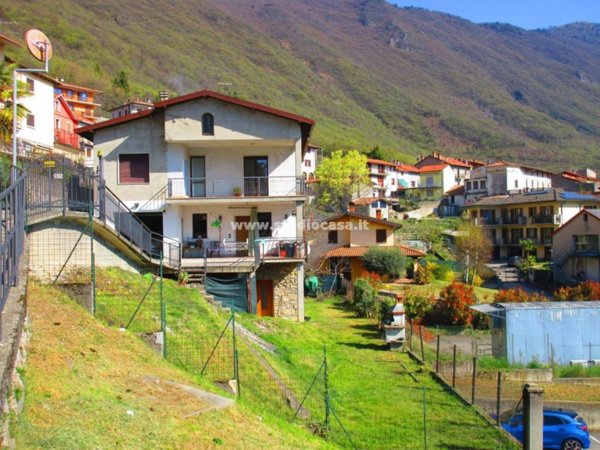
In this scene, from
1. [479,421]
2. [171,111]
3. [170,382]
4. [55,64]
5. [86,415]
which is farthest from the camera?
[55,64]

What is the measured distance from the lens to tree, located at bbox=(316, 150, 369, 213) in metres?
80.7

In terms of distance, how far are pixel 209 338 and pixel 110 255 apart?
7.45 metres

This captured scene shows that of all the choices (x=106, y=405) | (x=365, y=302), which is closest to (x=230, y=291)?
(x=365, y=302)

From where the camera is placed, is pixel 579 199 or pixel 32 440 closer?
pixel 32 440

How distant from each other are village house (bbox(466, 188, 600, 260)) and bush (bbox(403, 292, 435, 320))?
36.5 meters

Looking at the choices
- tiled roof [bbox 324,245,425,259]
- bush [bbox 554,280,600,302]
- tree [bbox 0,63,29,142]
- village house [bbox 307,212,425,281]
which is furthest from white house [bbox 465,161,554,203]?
tree [bbox 0,63,29,142]

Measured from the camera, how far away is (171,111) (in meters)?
27.8

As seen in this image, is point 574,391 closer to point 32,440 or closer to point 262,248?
point 262,248

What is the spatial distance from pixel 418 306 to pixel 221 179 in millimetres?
11428

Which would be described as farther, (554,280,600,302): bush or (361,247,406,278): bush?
(361,247,406,278): bush

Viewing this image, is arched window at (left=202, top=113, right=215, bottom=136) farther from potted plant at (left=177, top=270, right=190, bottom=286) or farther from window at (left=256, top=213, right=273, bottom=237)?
potted plant at (left=177, top=270, right=190, bottom=286)

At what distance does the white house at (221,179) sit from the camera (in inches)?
1098

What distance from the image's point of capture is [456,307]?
29.9 meters

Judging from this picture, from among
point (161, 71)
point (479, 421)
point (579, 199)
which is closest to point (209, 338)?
point (479, 421)
